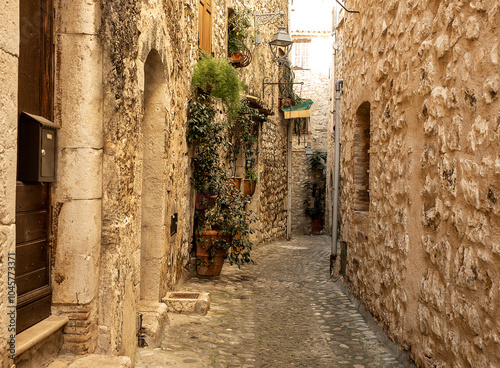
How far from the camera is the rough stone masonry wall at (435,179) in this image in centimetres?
258

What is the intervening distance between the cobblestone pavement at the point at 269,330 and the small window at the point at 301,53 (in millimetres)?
14805

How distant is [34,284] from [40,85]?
1.11 m

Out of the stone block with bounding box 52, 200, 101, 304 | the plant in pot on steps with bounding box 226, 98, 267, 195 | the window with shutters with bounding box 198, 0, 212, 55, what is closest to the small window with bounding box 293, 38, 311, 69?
the plant in pot on steps with bounding box 226, 98, 267, 195

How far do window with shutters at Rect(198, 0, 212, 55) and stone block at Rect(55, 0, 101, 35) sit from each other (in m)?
4.21

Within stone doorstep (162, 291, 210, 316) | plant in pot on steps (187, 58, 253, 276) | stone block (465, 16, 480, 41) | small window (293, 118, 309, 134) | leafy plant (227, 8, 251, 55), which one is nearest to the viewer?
stone block (465, 16, 480, 41)

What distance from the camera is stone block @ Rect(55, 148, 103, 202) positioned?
2957mm

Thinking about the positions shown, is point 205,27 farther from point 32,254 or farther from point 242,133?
point 32,254

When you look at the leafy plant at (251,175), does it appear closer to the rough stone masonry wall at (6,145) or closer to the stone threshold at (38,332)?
the stone threshold at (38,332)

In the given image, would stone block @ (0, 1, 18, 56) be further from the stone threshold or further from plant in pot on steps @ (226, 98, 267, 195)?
plant in pot on steps @ (226, 98, 267, 195)

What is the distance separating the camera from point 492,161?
2521 mm

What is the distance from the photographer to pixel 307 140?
790 inches

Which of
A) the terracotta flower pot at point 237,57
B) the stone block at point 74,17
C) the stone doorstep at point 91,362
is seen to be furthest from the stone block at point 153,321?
the terracotta flower pot at point 237,57

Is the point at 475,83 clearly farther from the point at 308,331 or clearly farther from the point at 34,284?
the point at 308,331

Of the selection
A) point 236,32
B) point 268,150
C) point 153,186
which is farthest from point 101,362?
point 268,150
